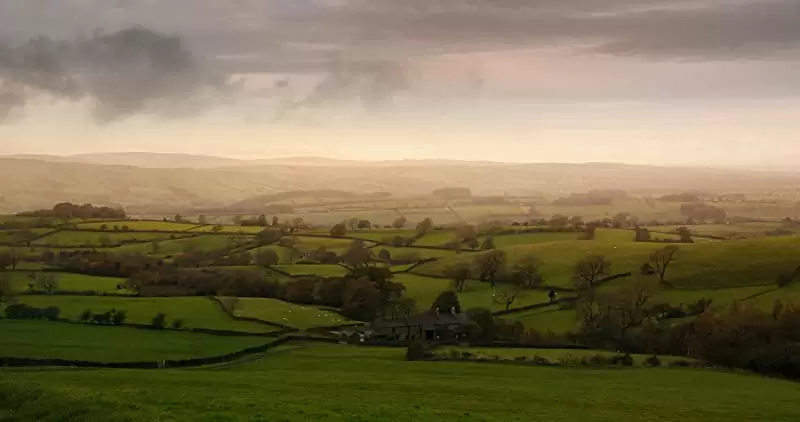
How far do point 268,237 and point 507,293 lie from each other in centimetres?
4227

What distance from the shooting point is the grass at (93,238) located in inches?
3390

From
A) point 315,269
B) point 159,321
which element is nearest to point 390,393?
point 159,321

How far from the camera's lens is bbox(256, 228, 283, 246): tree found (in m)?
89.9

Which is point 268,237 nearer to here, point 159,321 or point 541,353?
point 159,321

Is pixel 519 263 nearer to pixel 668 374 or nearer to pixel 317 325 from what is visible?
pixel 317 325

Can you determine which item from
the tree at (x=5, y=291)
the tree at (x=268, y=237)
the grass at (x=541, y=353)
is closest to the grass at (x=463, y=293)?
the grass at (x=541, y=353)

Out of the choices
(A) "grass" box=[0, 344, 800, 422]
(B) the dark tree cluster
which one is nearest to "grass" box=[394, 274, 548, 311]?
(A) "grass" box=[0, 344, 800, 422]

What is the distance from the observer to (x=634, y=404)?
83.1ft

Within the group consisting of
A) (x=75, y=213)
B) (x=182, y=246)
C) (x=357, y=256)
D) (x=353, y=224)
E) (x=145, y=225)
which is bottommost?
(x=182, y=246)

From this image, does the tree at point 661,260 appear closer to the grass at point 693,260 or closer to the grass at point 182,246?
the grass at point 693,260

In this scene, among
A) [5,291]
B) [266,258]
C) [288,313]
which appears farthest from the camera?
[266,258]

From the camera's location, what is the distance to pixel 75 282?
6275 cm

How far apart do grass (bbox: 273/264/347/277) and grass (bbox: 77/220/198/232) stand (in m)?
33.1

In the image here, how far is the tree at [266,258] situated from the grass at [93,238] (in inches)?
815
